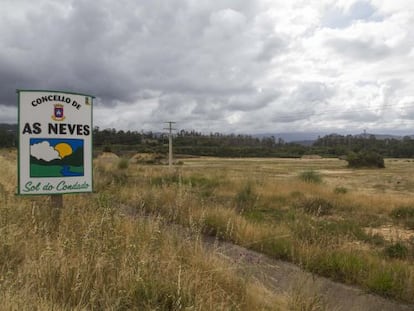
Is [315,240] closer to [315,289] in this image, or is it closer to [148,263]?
[315,289]

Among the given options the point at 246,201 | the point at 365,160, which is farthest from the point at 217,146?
the point at 246,201

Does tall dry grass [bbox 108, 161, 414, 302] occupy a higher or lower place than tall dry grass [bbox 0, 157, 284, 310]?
lower

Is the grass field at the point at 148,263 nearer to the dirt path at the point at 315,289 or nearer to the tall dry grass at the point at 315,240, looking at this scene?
the tall dry grass at the point at 315,240

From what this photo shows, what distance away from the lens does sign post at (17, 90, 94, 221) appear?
203 inches

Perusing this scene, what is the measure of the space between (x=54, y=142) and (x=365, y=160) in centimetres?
7179

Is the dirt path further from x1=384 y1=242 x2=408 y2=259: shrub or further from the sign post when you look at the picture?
the sign post

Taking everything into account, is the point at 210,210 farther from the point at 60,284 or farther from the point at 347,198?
the point at 347,198

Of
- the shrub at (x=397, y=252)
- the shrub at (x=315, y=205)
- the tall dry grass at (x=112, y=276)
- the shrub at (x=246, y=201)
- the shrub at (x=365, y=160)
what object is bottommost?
the shrub at (x=365, y=160)

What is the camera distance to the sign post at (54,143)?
5.16 m

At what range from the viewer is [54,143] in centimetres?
534

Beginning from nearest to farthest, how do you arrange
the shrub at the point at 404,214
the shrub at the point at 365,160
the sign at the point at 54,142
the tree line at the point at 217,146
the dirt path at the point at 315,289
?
the dirt path at the point at 315,289 → the sign at the point at 54,142 → the shrub at the point at 404,214 → the shrub at the point at 365,160 → the tree line at the point at 217,146

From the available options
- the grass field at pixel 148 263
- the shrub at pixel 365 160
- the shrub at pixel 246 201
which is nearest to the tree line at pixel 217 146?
the shrub at pixel 365 160

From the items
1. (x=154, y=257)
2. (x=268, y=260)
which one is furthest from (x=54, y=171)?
(x=268, y=260)

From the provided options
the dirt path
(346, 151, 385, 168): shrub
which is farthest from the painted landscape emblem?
(346, 151, 385, 168): shrub
